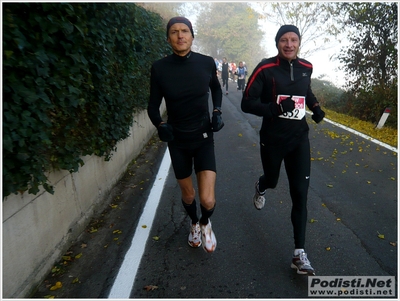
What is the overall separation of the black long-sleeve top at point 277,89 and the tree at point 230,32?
5106 centimetres

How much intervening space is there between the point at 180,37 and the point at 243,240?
2.32 m

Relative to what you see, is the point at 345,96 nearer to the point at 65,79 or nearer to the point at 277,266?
the point at 277,266

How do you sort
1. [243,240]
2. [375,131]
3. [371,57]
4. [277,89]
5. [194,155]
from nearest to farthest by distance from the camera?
Answer: 1. [277,89]
2. [194,155]
3. [243,240]
4. [375,131]
5. [371,57]

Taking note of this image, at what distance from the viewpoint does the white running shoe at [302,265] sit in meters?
2.91

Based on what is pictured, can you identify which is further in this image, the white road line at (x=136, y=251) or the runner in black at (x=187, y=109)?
the runner in black at (x=187, y=109)

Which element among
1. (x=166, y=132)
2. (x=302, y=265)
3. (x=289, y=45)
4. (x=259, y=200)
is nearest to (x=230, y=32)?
(x=259, y=200)

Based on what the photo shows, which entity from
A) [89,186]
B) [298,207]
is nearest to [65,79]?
[89,186]

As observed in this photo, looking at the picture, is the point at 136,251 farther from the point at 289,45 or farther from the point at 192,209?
the point at 289,45

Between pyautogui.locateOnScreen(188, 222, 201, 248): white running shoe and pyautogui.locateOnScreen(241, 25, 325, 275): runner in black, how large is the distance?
1.04 m

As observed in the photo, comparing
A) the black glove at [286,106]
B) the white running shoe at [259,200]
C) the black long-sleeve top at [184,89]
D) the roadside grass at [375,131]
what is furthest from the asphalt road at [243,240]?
the roadside grass at [375,131]

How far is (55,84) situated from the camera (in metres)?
2.72

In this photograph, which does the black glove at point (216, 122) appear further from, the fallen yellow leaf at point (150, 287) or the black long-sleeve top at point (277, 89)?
the fallen yellow leaf at point (150, 287)

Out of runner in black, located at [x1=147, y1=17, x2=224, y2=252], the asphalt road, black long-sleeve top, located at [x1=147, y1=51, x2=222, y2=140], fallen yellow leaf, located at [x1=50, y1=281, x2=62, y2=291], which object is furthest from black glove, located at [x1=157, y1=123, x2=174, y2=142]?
fallen yellow leaf, located at [x1=50, y1=281, x2=62, y2=291]

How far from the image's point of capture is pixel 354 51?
12.9 meters
